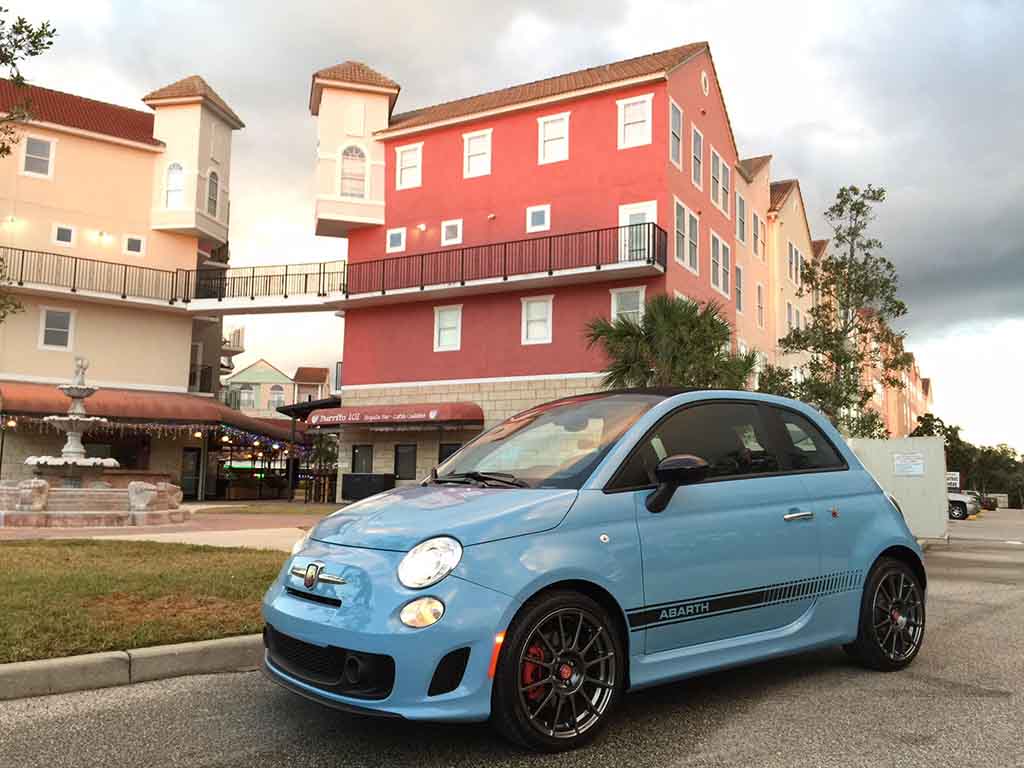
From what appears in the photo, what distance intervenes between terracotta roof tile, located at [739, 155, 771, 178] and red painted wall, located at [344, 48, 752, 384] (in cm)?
586

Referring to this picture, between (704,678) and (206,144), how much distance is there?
34450mm

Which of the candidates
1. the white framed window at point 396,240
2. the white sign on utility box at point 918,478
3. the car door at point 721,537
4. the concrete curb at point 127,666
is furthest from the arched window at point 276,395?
the car door at point 721,537

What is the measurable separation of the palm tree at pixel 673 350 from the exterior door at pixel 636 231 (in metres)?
8.26

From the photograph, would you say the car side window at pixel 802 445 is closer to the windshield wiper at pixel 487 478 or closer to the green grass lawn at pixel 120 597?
the windshield wiper at pixel 487 478

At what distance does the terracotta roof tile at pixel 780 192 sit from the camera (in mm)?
40969

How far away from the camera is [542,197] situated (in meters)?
28.8

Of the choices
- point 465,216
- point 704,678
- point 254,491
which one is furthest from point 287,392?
point 704,678

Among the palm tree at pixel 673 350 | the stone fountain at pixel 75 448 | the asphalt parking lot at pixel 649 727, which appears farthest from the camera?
the stone fountain at pixel 75 448

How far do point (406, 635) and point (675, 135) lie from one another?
87.7 ft

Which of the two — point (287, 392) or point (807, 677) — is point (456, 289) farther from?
point (287, 392)

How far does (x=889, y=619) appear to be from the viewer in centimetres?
521

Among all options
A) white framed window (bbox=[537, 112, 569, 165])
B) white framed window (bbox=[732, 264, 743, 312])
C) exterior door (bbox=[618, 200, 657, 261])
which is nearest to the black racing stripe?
exterior door (bbox=[618, 200, 657, 261])

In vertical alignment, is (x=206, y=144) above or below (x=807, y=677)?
above

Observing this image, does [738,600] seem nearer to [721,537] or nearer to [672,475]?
[721,537]
